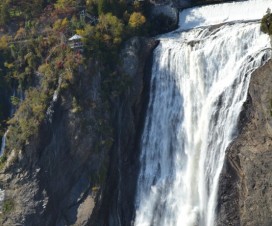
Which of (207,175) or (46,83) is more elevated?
(46,83)

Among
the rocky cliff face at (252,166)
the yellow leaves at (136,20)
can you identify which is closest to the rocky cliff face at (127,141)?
the yellow leaves at (136,20)

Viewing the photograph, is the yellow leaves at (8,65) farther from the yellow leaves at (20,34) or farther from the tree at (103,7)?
the tree at (103,7)

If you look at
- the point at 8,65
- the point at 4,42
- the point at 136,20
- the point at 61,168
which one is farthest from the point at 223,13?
the point at 4,42

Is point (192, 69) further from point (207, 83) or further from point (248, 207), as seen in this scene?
point (248, 207)

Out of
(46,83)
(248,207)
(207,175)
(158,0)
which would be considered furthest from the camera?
(158,0)

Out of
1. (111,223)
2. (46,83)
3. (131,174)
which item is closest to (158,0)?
(46,83)

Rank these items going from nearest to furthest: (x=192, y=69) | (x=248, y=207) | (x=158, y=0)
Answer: (x=248, y=207)
(x=192, y=69)
(x=158, y=0)

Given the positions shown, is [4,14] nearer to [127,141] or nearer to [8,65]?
[8,65]
